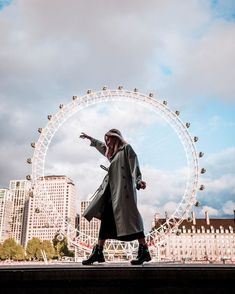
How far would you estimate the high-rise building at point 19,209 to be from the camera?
135875 millimetres

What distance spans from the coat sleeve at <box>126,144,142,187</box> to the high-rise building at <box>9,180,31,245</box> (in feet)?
425

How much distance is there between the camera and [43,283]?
9.47 feet

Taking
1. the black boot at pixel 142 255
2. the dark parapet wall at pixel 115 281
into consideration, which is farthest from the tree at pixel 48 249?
the dark parapet wall at pixel 115 281

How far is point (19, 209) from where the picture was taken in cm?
14575

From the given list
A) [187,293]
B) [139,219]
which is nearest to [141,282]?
[187,293]

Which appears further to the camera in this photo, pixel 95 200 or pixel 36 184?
pixel 36 184

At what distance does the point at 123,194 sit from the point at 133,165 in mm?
414

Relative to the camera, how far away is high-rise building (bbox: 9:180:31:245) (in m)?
136

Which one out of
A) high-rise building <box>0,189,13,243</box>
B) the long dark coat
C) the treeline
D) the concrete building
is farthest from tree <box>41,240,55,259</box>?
high-rise building <box>0,189,13,243</box>

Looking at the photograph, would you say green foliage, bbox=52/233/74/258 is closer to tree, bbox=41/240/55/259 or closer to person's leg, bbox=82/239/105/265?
tree, bbox=41/240/55/259

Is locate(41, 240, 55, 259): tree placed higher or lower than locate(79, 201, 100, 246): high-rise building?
lower

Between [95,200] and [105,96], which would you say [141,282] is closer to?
[95,200]

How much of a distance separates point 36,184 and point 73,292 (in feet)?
86.3

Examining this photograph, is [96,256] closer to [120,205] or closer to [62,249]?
[120,205]
